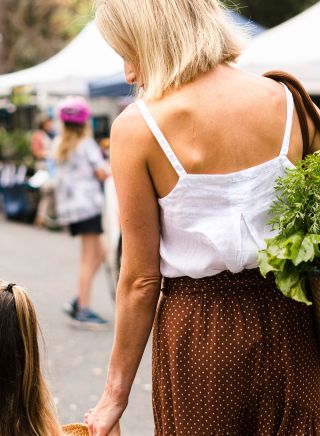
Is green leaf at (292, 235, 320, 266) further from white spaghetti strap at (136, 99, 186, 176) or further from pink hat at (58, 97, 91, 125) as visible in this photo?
pink hat at (58, 97, 91, 125)

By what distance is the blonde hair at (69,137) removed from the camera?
261 inches

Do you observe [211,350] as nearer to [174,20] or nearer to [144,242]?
[144,242]

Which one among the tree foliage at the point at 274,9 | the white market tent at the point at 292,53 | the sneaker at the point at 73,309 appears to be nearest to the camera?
the white market tent at the point at 292,53

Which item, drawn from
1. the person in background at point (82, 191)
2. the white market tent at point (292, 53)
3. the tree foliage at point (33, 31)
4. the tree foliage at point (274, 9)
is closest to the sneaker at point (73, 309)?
the person in background at point (82, 191)

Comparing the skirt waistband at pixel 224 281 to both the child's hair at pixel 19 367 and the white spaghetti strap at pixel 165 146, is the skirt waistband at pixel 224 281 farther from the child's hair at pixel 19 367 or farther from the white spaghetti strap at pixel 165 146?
the child's hair at pixel 19 367

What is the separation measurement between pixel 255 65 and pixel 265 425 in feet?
16.1

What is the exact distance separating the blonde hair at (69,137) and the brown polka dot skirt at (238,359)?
476 centimetres

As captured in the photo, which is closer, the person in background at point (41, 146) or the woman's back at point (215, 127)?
the woman's back at point (215, 127)

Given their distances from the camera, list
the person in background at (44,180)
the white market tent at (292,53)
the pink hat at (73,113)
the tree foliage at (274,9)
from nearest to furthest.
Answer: the white market tent at (292,53), the pink hat at (73,113), the person in background at (44,180), the tree foliage at (274,9)

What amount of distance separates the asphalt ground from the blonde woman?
2.58 ft

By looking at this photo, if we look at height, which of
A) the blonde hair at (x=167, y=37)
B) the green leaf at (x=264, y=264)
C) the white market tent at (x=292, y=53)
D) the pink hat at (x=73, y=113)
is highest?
the blonde hair at (x=167, y=37)

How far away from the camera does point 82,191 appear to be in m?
6.64

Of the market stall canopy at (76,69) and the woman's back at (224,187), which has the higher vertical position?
the woman's back at (224,187)

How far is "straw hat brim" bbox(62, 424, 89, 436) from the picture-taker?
7.39 ft
